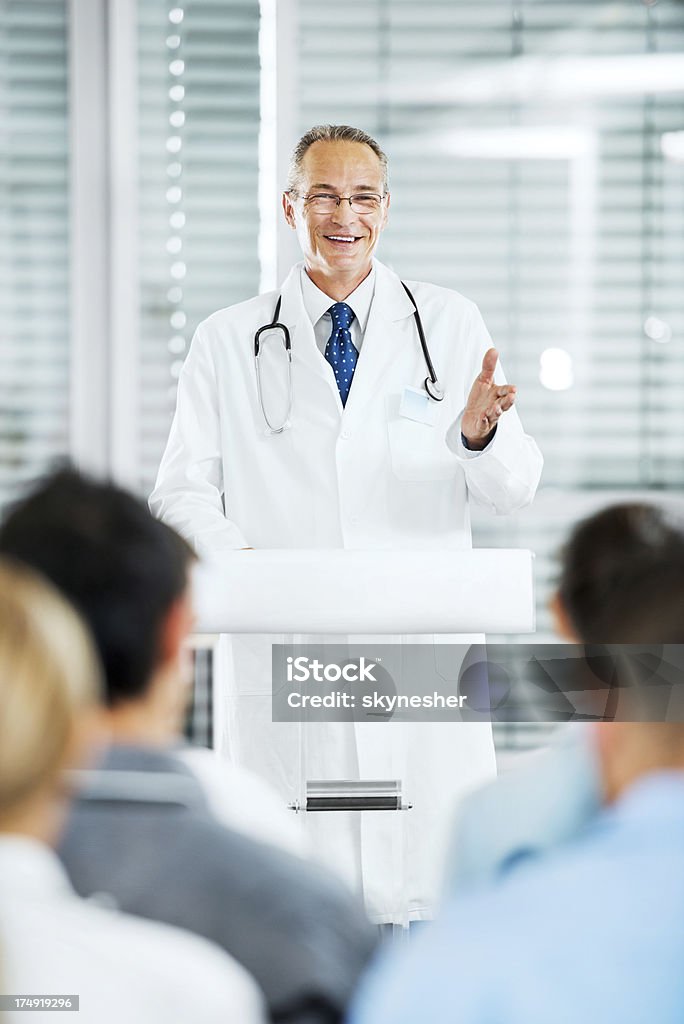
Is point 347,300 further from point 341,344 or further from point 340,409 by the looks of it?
point 340,409

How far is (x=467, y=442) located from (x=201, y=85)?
1.84m

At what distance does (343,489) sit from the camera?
1822mm

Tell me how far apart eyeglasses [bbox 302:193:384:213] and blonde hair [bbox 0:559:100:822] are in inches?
51.1

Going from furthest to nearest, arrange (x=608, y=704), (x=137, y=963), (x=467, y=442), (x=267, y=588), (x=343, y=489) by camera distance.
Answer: (x=343, y=489) < (x=467, y=442) < (x=267, y=588) < (x=608, y=704) < (x=137, y=963)

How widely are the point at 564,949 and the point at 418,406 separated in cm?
123

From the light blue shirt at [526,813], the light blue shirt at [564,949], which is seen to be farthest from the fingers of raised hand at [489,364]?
the light blue shirt at [564,949]

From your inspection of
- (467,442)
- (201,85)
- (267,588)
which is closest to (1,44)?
(201,85)

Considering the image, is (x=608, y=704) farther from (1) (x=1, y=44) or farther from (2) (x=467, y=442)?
(1) (x=1, y=44)

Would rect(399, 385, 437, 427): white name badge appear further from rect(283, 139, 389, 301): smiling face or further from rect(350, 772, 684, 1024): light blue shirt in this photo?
rect(350, 772, 684, 1024): light blue shirt

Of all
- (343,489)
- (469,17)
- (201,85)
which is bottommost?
(343,489)

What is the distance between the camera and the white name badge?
184cm

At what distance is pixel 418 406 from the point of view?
185cm

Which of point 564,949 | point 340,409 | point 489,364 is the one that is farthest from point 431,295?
point 564,949

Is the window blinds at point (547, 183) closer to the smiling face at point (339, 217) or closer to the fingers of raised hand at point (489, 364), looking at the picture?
the smiling face at point (339, 217)
